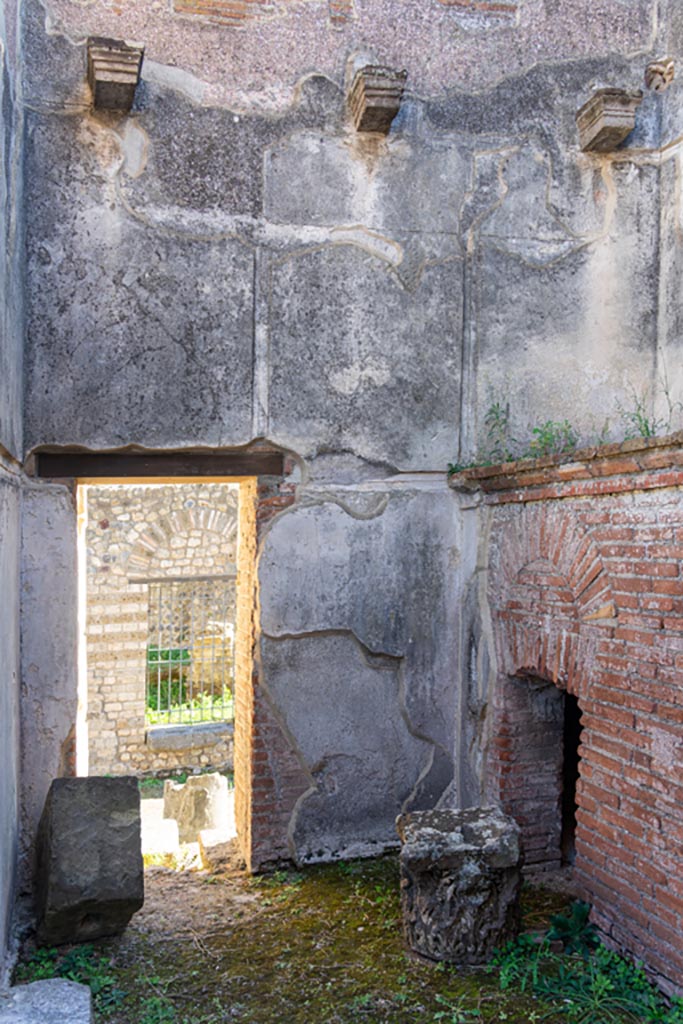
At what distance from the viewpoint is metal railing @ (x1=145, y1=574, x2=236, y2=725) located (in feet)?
33.3

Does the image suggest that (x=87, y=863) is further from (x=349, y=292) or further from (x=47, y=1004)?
(x=349, y=292)

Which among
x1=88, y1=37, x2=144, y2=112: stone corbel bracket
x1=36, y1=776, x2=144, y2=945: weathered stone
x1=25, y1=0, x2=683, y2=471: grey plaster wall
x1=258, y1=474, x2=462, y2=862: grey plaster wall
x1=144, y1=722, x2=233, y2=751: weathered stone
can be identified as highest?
x1=88, y1=37, x2=144, y2=112: stone corbel bracket

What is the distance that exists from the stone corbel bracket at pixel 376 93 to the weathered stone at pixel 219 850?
4425mm

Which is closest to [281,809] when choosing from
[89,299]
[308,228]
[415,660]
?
[415,660]

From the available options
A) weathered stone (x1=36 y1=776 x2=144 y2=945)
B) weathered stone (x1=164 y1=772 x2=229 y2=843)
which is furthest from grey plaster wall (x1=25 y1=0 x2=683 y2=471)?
weathered stone (x1=164 y1=772 x2=229 y2=843)

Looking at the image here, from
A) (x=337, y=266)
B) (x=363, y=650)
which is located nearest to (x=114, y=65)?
(x=337, y=266)

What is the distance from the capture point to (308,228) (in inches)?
194

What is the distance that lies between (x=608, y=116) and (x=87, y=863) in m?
5.01

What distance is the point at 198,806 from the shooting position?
24.4 feet

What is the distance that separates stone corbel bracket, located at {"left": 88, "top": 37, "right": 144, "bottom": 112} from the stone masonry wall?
19.5 ft

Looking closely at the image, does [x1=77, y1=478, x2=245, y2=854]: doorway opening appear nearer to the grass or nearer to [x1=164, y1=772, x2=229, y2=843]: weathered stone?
[x1=164, y1=772, x2=229, y2=843]: weathered stone

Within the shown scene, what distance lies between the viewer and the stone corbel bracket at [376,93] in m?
4.71

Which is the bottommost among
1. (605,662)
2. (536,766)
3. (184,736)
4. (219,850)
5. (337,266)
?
(184,736)

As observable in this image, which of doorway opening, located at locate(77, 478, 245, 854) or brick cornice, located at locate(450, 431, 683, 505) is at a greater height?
brick cornice, located at locate(450, 431, 683, 505)
